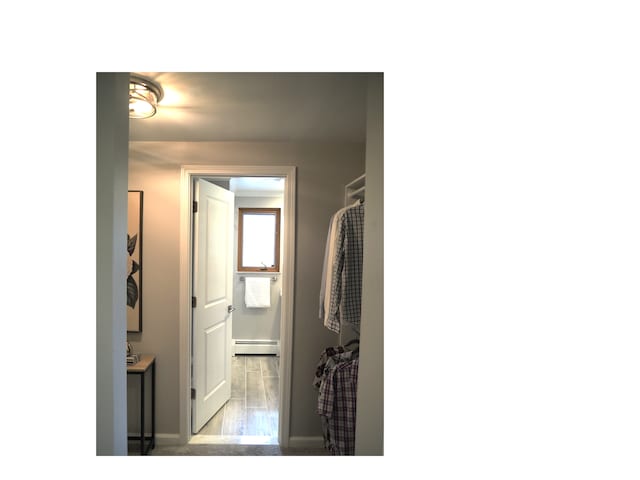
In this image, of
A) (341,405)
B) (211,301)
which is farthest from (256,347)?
(341,405)

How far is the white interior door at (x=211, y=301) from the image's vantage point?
94.9 inches

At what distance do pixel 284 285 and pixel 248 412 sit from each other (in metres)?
1.35

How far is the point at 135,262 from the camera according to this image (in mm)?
2248

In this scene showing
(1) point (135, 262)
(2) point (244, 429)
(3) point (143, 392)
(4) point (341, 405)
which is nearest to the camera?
(4) point (341, 405)

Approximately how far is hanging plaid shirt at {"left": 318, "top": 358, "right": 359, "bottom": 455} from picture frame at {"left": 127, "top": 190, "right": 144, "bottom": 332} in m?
1.43

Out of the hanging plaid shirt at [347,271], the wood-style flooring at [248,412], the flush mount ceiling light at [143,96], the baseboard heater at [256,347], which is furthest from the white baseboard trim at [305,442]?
the baseboard heater at [256,347]

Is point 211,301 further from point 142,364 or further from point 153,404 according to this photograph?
point 153,404

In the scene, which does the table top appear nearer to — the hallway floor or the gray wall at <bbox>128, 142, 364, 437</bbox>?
the gray wall at <bbox>128, 142, 364, 437</bbox>

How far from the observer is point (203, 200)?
8.13 feet

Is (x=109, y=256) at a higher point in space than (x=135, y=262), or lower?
higher

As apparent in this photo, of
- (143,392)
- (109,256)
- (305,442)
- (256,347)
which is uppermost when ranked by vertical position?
(109,256)
